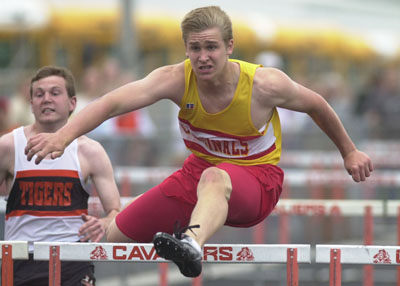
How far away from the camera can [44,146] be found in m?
4.52

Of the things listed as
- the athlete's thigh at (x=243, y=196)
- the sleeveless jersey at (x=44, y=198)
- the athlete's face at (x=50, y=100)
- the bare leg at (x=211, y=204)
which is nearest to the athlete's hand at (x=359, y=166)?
the athlete's thigh at (x=243, y=196)

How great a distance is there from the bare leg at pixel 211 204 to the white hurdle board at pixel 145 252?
14 centimetres

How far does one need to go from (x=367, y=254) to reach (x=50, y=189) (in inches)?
79.4

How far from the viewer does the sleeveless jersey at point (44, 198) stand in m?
5.41

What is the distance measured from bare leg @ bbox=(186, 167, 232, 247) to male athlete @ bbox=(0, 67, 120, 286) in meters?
0.87

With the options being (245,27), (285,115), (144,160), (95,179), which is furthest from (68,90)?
(245,27)

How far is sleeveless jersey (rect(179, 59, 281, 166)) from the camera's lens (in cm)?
502

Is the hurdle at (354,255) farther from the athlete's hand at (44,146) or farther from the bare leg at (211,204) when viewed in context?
the athlete's hand at (44,146)

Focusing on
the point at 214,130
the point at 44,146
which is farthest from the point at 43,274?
the point at 214,130

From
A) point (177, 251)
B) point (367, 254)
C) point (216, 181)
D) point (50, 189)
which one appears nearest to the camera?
point (177, 251)

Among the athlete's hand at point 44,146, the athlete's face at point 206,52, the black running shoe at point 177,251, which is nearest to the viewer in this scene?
the black running shoe at point 177,251

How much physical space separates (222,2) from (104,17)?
9.77 meters

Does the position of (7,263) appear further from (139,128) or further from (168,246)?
(139,128)

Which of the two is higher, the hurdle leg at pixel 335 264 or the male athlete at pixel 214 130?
the male athlete at pixel 214 130
